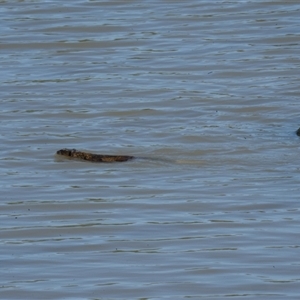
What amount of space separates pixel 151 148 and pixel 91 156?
1.95ft

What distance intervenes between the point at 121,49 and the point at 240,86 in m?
2.19

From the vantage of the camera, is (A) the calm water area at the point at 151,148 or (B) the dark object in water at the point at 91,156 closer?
(A) the calm water area at the point at 151,148

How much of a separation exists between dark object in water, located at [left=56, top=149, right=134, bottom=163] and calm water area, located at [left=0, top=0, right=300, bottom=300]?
0.07 metres

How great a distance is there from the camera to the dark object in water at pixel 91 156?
8578 mm

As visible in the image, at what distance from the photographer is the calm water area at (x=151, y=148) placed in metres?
6.20

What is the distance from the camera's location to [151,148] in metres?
8.96

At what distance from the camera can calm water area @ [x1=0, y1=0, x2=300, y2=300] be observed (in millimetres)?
6195

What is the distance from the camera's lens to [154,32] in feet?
43.5

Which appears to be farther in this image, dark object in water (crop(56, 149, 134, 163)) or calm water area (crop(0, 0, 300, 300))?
dark object in water (crop(56, 149, 134, 163))

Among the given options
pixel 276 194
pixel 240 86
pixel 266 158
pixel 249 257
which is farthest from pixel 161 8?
pixel 249 257

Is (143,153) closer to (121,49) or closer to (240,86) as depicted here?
(240,86)

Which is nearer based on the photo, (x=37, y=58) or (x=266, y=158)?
(x=266, y=158)

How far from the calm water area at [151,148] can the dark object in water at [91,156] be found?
0.07 meters

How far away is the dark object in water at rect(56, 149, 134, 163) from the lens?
858 centimetres
